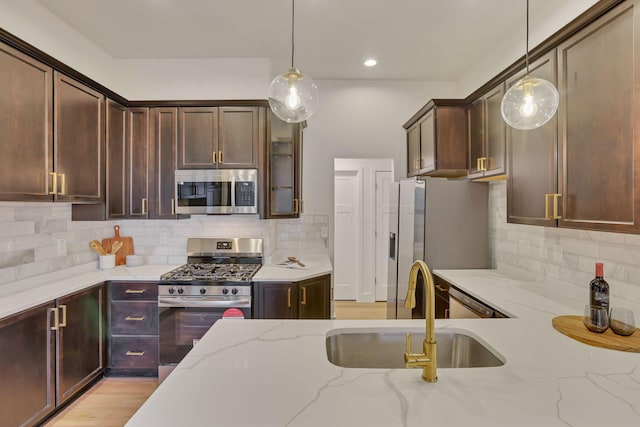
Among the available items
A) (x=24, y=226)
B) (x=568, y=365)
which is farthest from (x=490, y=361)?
(x=24, y=226)

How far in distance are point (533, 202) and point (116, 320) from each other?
10.5ft

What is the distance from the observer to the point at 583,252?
2141mm

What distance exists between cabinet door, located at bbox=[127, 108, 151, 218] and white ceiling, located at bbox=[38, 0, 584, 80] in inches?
25.6

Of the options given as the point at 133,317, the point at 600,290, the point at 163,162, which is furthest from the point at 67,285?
the point at 600,290

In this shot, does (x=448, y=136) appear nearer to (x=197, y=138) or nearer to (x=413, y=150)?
(x=413, y=150)

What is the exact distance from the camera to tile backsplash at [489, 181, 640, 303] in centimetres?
184

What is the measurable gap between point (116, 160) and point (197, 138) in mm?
719

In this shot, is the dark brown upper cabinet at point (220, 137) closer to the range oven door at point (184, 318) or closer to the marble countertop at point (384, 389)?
the range oven door at point (184, 318)

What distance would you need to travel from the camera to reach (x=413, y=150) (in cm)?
374

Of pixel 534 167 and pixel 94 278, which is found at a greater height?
pixel 534 167

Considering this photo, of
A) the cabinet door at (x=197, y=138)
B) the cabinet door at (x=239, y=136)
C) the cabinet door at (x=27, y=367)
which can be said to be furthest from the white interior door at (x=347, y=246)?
the cabinet door at (x=27, y=367)

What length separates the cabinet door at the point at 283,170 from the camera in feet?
10.4

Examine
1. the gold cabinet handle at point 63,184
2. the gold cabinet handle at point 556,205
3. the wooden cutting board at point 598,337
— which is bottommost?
the wooden cutting board at point 598,337

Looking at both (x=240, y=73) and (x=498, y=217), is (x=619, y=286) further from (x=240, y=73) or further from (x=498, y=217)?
(x=240, y=73)
